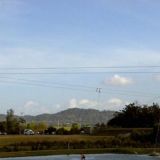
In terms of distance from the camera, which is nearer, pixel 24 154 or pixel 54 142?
pixel 24 154

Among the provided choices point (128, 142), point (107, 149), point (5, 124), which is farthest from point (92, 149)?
point (5, 124)

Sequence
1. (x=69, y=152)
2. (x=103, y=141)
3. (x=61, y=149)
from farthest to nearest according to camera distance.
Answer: (x=103, y=141)
(x=61, y=149)
(x=69, y=152)

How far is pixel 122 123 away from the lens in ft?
537

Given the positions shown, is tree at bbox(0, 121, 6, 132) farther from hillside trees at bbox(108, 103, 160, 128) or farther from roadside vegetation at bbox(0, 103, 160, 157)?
hillside trees at bbox(108, 103, 160, 128)

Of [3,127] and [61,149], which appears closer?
[61,149]

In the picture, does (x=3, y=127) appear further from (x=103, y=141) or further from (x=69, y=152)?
(x=69, y=152)

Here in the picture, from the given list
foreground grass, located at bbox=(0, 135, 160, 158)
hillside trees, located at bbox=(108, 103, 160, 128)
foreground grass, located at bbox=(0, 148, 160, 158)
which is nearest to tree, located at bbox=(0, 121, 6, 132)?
hillside trees, located at bbox=(108, 103, 160, 128)

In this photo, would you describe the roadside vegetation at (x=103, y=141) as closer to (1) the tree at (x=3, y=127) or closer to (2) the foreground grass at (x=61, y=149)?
(2) the foreground grass at (x=61, y=149)

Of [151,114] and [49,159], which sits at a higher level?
[151,114]

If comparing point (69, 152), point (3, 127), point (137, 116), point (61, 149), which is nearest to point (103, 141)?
point (61, 149)

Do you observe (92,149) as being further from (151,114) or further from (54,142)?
(151,114)

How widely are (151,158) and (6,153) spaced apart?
85.8 ft

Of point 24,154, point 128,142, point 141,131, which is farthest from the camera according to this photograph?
point 141,131

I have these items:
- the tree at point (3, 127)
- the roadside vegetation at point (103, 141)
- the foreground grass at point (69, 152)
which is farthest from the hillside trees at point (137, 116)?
the foreground grass at point (69, 152)
